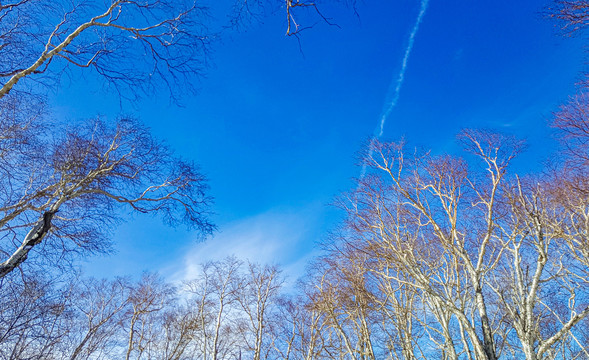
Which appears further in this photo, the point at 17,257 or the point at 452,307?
the point at 452,307

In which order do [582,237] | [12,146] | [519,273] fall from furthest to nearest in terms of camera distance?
[582,237] → [519,273] → [12,146]

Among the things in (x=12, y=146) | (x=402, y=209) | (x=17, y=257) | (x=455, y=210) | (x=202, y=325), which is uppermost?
(x=202, y=325)

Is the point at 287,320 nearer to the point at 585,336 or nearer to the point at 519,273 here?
the point at 519,273

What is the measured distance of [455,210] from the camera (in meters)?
8.88

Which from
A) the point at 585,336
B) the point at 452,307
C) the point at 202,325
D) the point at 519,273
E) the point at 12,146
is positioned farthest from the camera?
the point at 202,325

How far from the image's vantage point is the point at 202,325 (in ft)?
68.1

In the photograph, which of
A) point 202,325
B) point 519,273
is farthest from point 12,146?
point 202,325

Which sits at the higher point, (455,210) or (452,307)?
(455,210)

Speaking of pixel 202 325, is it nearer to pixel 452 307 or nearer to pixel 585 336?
pixel 452 307

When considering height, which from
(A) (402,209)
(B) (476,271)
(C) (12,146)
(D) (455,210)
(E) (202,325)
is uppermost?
(E) (202,325)

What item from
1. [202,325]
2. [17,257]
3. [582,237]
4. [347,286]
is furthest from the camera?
[202,325]

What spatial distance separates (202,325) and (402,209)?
16.8 metres

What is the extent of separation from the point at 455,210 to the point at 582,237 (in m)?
4.51

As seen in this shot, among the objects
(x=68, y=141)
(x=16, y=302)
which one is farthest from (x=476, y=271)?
(x=16, y=302)
